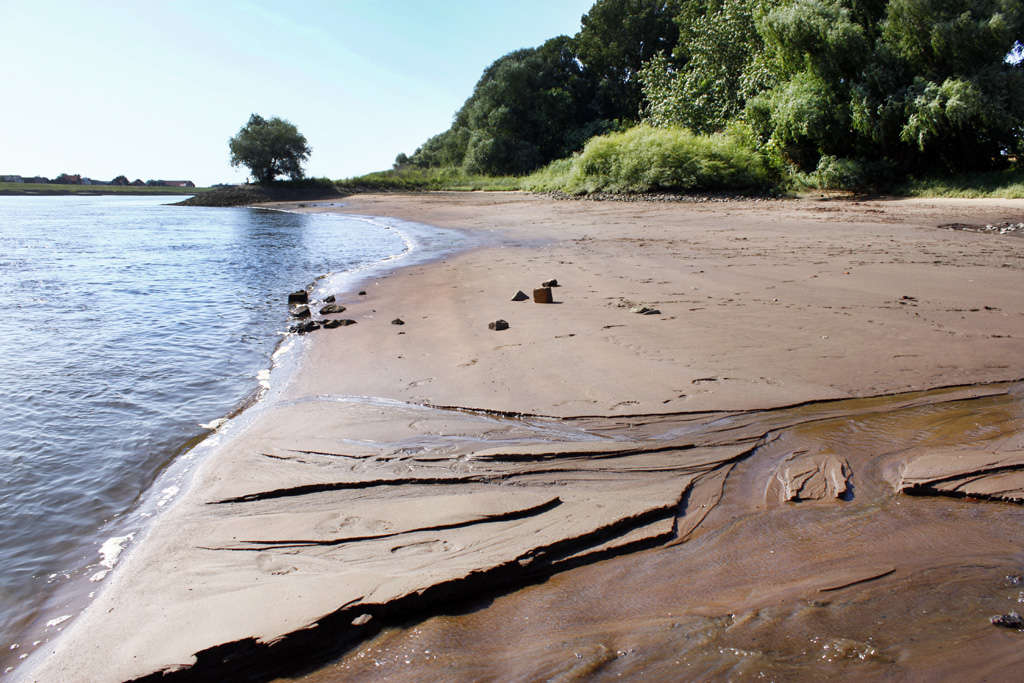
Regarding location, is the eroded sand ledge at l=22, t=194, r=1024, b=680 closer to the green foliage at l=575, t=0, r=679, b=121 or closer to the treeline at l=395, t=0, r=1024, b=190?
the treeline at l=395, t=0, r=1024, b=190

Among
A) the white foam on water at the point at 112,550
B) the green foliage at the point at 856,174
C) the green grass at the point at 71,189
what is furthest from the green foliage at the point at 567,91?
the white foam on water at the point at 112,550

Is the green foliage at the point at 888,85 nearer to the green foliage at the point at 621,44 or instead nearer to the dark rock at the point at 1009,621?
the green foliage at the point at 621,44

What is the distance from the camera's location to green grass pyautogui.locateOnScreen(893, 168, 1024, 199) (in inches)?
Result: 618

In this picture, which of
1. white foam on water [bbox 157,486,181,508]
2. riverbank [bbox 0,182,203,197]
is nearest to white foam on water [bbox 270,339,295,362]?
white foam on water [bbox 157,486,181,508]

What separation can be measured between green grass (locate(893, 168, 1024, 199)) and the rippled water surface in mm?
14775

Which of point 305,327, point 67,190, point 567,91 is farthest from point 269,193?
point 67,190

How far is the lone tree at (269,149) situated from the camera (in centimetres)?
4325

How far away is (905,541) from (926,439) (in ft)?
3.46

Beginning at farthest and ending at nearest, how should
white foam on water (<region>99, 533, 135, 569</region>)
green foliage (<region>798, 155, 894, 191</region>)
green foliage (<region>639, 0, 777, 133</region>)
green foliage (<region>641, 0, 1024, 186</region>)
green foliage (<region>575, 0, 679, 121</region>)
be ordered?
green foliage (<region>575, 0, 679, 121</region>) → green foliage (<region>639, 0, 777, 133</region>) → green foliage (<region>798, 155, 894, 191</region>) → green foliage (<region>641, 0, 1024, 186</region>) → white foam on water (<region>99, 533, 135, 569</region>)

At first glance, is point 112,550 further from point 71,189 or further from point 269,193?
point 71,189

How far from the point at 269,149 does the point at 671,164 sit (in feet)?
104

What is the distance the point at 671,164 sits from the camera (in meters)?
21.9

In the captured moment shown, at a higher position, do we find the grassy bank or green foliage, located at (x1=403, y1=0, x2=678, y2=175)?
green foliage, located at (x1=403, y1=0, x2=678, y2=175)

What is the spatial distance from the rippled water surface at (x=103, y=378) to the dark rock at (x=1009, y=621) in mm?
3010
